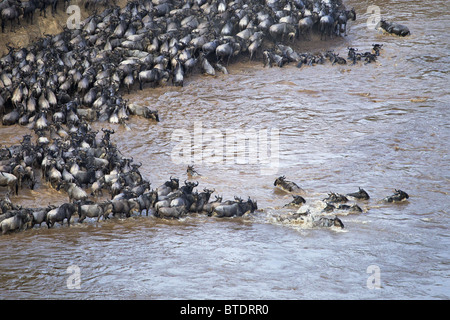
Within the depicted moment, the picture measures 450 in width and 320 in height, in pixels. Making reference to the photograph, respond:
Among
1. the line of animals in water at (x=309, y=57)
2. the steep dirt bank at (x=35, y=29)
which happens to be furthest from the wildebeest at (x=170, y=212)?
the steep dirt bank at (x=35, y=29)

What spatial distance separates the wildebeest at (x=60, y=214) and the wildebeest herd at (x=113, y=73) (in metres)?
0.02

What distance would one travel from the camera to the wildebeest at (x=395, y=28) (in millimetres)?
17406

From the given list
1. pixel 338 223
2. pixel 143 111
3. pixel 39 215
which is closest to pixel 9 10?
pixel 143 111

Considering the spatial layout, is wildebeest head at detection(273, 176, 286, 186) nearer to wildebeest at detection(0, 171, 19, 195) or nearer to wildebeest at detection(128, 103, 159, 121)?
wildebeest at detection(128, 103, 159, 121)

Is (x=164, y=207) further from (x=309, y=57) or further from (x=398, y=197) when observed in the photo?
(x=309, y=57)

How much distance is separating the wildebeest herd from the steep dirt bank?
218mm

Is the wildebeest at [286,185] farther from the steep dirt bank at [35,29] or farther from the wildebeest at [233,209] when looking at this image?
the steep dirt bank at [35,29]

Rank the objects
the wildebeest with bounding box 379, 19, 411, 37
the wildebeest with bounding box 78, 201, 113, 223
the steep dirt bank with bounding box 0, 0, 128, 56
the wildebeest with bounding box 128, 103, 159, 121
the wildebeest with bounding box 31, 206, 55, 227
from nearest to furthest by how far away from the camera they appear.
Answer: the wildebeest with bounding box 31, 206, 55, 227 < the wildebeest with bounding box 78, 201, 113, 223 < the wildebeest with bounding box 128, 103, 159, 121 < the steep dirt bank with bounding box 0, 0, 128, 56 < the wildebeest with bounding box 379, 19, 411, 37

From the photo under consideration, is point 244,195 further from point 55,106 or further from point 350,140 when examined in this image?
point 55,106

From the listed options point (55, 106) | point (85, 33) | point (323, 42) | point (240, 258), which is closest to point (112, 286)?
point (240, 258)

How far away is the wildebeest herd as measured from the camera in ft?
29.8

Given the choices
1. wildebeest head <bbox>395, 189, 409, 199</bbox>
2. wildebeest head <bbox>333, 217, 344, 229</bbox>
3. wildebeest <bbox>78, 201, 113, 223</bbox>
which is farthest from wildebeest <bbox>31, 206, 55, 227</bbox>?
wildebeest head <bbox>395, 189, 409, 199</bbox>

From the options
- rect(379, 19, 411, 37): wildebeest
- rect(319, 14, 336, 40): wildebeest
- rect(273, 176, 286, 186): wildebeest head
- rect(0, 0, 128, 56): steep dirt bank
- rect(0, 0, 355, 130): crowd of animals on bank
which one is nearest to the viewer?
rect(273, 176, 286, 186): wildebeest head

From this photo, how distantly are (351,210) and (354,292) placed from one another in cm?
263
